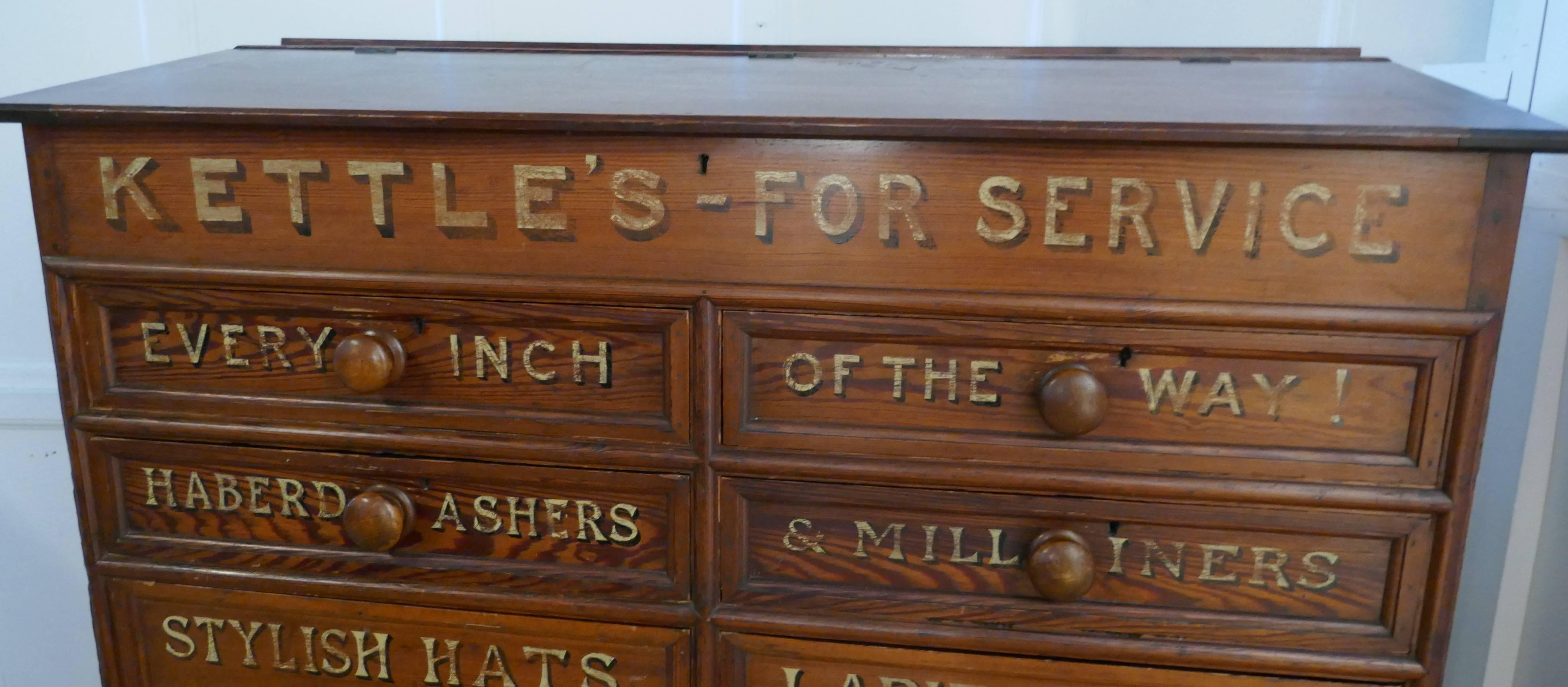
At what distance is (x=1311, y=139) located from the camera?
84 cm

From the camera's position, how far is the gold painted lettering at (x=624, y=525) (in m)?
1.03

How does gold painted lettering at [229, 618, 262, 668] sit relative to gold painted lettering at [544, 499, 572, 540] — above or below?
below

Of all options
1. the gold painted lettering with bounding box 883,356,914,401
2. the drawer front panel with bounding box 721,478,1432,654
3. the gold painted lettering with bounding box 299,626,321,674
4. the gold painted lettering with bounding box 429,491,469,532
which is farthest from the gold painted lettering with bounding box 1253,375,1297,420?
the gold painted lettering with bounding box 299,626,321,674

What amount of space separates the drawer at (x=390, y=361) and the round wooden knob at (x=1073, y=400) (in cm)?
34

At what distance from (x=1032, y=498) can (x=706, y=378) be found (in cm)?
33

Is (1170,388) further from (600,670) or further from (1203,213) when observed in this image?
(600,670)

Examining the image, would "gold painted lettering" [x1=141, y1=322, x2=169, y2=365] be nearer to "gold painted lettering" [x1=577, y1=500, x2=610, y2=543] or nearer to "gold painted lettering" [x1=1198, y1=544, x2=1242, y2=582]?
"gold painted lettering" [x1=577, y1=500, x2=610, y2=543]

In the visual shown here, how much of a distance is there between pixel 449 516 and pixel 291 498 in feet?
0.56

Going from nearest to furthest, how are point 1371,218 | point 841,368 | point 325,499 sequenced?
point 1371,218 → point 841,368 → point 325,499

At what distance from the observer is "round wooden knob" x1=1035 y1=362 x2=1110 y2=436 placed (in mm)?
903

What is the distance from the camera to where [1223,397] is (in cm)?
93

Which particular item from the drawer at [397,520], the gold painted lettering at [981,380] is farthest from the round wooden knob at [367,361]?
the gold painted lettering at [981,380]

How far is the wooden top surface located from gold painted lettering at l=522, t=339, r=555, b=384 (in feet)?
0.68

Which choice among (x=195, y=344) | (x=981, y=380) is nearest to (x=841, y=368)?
(x=981, y=380)
